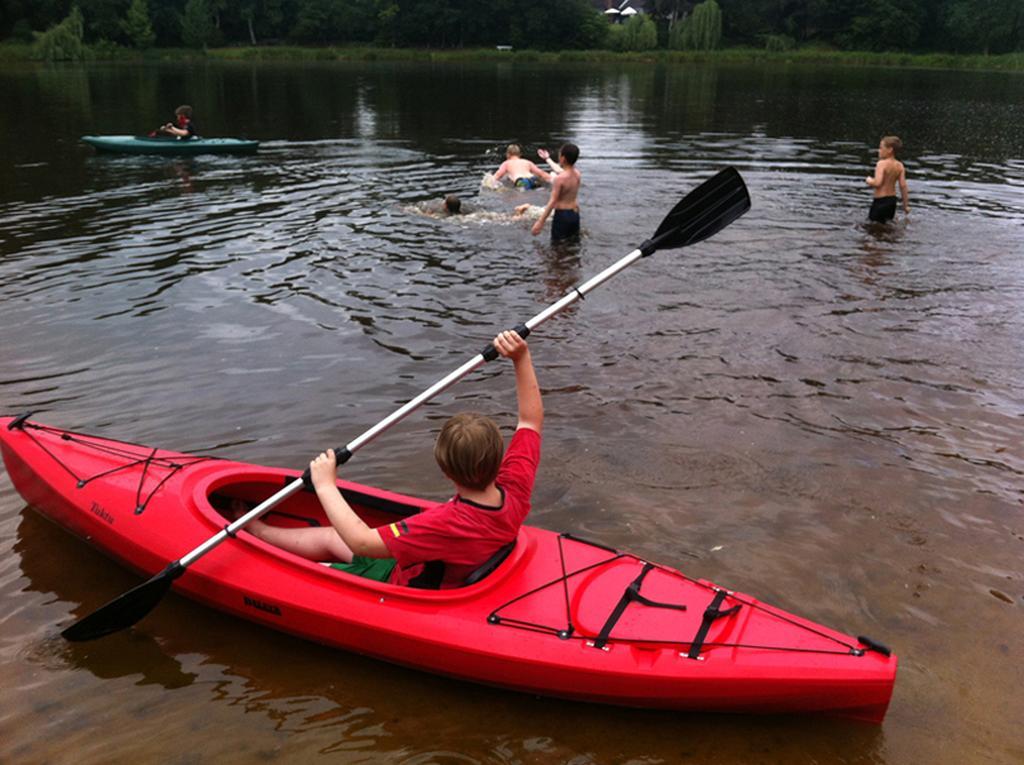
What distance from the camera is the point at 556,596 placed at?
3938mm

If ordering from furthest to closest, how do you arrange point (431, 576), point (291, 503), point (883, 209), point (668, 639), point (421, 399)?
point (883, 209) → point (291, 503) → point (421, 399) → point (431, 576) → point (668, 639)

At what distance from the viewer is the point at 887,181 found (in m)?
11.5

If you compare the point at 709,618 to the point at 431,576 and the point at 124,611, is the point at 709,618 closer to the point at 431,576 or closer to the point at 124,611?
the point at 431,576

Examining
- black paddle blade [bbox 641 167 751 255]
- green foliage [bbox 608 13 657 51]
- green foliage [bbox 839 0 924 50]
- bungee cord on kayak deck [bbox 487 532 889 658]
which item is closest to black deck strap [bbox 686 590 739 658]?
bungee cord on kayak deck [bbox 487 532 889 658]

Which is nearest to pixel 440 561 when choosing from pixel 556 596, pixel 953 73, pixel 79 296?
pixel 556 596

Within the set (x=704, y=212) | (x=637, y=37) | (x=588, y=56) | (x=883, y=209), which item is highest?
(x=637, y=37)

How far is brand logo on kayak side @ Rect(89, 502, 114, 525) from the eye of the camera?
4727 millimetres

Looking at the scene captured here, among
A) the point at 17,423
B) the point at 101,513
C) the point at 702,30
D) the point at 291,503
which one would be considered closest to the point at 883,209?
the point at 291,503

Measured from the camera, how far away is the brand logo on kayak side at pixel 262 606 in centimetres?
416

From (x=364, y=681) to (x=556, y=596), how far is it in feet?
3.56

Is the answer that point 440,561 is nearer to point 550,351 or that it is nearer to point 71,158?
point 550,351

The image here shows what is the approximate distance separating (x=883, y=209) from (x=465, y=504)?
1041 centimetres

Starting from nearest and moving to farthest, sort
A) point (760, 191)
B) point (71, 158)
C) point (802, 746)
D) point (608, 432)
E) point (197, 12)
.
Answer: point (802, 746)
point (608, 432)
point (760, 191)
point (71, 158)
point (197, 12)

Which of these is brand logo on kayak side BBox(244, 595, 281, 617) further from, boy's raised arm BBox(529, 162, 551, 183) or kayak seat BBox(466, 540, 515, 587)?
boy's raised arm BBox(529, 162, 551, 183)
